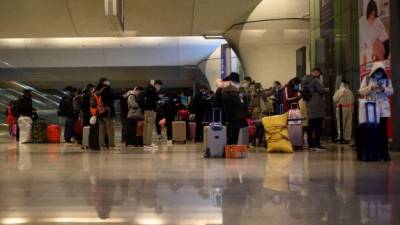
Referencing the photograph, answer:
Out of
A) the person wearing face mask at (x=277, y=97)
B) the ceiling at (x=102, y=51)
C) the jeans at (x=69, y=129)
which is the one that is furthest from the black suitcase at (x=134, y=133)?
the ceiling at (x=102, y=51)

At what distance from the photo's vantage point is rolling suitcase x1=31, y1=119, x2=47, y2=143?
16.0 meters

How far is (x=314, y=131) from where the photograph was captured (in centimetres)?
1162

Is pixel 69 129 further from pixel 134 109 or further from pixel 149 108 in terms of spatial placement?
pixel 149 108

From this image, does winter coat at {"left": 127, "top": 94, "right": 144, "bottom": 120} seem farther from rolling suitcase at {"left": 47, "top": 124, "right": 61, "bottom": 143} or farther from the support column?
the support column

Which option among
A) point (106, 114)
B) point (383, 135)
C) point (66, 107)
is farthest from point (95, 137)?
point (383, 135)

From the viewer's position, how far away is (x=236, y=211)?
15.7ft

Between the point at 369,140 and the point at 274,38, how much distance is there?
11.9 m

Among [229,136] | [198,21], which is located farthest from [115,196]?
[198,21]

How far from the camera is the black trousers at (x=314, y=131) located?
11456mm

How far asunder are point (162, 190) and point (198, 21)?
1752 centimetres

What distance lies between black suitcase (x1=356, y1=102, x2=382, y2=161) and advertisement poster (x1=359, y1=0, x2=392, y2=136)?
2.25m

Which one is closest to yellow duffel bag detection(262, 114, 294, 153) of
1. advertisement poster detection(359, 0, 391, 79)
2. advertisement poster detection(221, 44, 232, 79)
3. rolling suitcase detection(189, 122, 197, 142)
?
advertisement poster detection(359, 0, 391, 79)

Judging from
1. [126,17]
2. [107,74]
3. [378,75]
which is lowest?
[378,75]

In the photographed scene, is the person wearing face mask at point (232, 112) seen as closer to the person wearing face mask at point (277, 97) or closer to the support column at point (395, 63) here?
the support column at point (395, 63)
